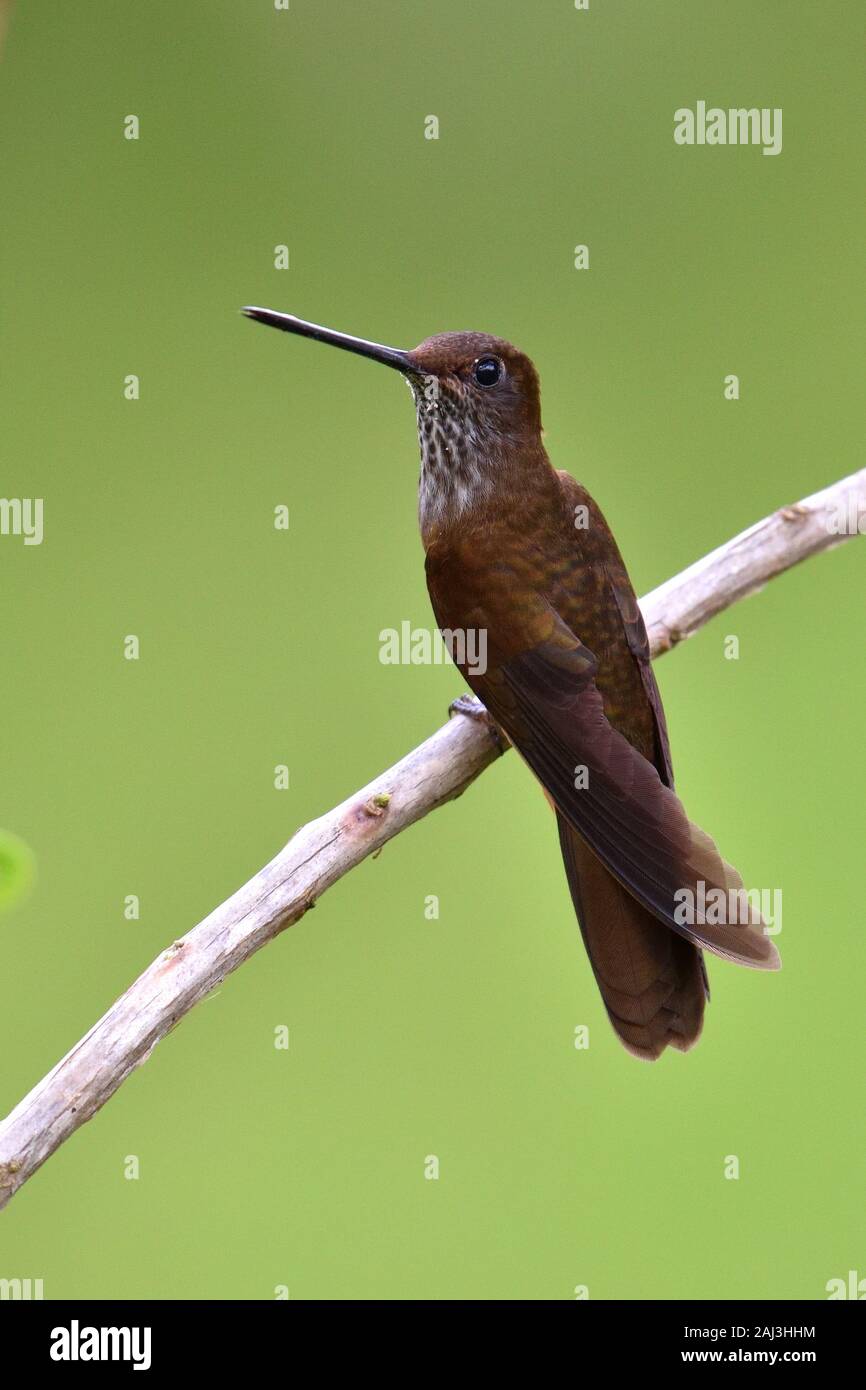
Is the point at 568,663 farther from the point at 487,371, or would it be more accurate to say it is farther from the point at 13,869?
the point at 13,869

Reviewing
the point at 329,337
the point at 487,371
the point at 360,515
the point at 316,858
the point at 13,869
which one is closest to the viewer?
the point at 13,869

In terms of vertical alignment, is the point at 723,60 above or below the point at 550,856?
above

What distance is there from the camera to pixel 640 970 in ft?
5.88

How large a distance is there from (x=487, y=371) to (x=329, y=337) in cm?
26

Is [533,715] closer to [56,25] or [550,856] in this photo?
[550,856]

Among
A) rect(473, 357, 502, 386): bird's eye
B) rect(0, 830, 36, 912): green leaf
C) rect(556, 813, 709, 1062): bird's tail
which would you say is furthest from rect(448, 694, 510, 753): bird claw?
rect(0, 830, 36, 912): green leaf

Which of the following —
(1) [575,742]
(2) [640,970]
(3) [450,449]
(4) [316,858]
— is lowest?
(2) [640,970]

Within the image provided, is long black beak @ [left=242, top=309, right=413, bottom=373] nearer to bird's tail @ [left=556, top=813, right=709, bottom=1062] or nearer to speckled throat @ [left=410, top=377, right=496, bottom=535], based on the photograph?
speckled throat @ [left=410, top=377, right=496, bottom=535]

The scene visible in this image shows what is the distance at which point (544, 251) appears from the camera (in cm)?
329

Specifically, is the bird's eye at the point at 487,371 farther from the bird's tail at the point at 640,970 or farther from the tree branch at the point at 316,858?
the bird's tail at the point at 640,970

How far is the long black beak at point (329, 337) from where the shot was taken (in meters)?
1.61

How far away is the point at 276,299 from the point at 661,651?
5.15 feet

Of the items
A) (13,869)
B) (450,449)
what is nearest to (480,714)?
(450,449)

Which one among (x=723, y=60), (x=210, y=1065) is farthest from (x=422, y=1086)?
(x=723, y=60)
